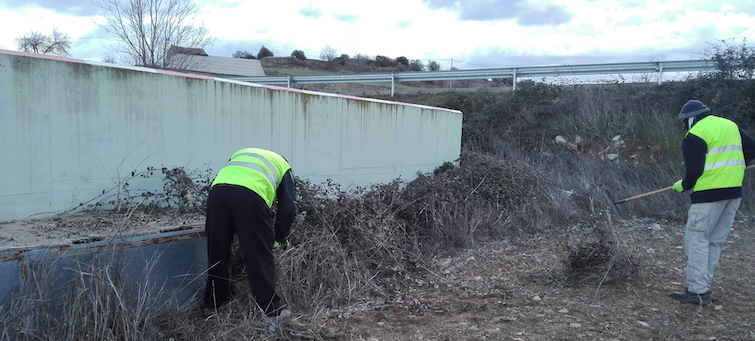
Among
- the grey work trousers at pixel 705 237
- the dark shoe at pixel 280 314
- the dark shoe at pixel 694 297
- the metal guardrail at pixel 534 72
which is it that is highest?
the metal guardrail at pixel 534 72

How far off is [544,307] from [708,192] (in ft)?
5.78

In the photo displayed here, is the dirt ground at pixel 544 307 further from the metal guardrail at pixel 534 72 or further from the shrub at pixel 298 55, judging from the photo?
the shrub at pixel 298 55

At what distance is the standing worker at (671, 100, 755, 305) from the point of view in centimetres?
440

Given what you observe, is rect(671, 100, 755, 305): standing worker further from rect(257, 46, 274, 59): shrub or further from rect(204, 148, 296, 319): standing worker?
rect(257, 46, 274, 59): shrub

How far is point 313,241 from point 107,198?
1.90m

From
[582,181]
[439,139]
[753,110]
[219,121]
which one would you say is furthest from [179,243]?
[753,110]

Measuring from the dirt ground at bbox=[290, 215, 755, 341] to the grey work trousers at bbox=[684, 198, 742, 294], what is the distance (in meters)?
A: 0.24

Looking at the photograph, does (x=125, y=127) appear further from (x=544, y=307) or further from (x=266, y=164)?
(x=544, y=307)

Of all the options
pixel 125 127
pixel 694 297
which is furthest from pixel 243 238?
pixel 694 297

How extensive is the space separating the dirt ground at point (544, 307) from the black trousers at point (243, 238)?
669mm

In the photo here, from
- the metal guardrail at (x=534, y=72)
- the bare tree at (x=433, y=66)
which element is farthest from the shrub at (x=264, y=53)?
the metal guardrail at (x=534, y=72)

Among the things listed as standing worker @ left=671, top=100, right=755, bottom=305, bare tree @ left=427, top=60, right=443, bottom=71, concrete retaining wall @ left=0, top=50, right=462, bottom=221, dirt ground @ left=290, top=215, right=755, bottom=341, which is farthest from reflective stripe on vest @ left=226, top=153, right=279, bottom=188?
bare tree @ left=427, top=60, right=443, bottom=71

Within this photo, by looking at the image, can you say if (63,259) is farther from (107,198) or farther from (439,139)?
(439,139)

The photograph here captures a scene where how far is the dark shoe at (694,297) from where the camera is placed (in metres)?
4.37
